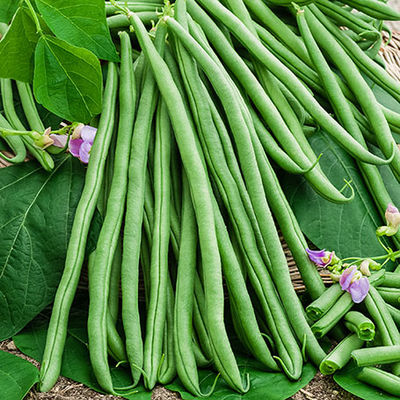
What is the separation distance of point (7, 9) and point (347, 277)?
2.21 ft

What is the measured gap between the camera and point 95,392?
0.83 m

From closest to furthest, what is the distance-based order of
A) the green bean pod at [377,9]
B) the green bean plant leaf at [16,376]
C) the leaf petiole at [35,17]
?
1. the green bean plant leaf at [16,376]
2. the leaf petiole at [35,17]
3. the green bean pod at [377,9]

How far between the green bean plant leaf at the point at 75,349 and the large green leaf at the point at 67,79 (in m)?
0.32

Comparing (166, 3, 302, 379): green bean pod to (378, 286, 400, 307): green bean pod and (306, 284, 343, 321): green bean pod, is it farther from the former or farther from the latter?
(378, 286, 400, 307): green bean pod

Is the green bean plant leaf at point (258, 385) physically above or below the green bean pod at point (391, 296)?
below

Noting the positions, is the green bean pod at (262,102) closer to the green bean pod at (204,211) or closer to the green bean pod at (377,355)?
the green bean pod at (204,211)

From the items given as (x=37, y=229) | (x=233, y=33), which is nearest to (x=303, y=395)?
(x=37, y=229)

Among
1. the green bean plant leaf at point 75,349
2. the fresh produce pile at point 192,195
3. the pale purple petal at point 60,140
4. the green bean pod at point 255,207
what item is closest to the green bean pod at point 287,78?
the fresh produce pile at point 192,195

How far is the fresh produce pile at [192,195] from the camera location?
0.86 metres

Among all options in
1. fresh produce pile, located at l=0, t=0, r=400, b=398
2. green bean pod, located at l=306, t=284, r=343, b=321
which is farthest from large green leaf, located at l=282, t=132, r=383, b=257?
green bean pod, located at l=306, t=284, r=343, b=321

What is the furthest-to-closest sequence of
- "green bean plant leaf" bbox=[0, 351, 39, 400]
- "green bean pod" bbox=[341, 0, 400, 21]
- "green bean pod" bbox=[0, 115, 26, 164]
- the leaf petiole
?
"green bean pod" bbox=[341, 0, 400, 21]
"green bean pod" bbox=[0, 115, 26, 164]
the leaf petiole
"green bean plant leaf" bbox=[0, 351, 39, 400]

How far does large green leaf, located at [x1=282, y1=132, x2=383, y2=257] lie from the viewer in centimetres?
104

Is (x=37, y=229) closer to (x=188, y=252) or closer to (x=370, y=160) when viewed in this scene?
(x=188, y=252)

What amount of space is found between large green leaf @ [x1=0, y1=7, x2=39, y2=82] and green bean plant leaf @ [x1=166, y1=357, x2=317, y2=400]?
0.53 meters
